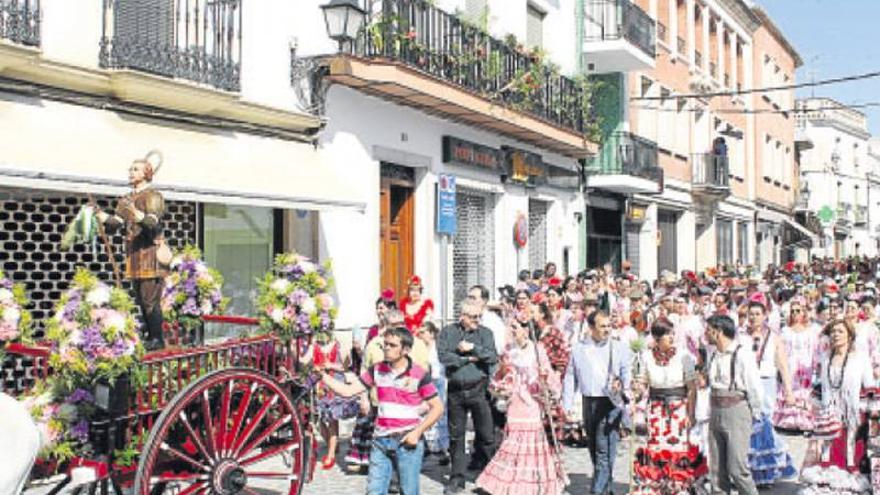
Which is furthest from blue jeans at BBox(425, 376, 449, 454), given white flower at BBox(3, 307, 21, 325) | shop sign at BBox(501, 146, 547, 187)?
shop sign at BBox(501, 146, 547, 187)

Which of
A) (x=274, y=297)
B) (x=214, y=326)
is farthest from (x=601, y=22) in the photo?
(x=274, y=297)

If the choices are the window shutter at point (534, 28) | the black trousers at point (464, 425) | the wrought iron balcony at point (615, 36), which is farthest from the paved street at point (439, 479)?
the wrought iron balcony at point (615, 36)

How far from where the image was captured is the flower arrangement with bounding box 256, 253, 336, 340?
7.52 meters

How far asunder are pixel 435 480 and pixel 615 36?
1598 centimetres

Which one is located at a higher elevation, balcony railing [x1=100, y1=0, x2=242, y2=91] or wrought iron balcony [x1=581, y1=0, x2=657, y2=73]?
wrought iron balcony [x1=581, y1=0, x2=657, y2=73]

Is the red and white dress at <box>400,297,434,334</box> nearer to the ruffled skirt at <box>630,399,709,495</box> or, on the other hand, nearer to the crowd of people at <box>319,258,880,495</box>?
the crowd of people at <box>319,258,880,495</box>

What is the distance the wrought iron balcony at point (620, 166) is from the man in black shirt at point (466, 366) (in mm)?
15204

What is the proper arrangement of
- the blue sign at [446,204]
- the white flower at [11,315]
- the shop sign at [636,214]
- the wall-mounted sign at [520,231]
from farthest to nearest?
the shop sign at [636,214] → the wall-mounted sign at [520,231] → the blue sign at [446,204] → the white flower at [11,315]

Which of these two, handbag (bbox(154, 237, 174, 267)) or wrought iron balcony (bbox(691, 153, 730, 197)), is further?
wrought iron balcony (bbox(691, 153, 730, 197))

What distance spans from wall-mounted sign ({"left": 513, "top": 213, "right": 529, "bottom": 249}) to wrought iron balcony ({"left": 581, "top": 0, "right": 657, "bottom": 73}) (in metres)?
5.34

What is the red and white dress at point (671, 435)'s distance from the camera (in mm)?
Answer: 8070

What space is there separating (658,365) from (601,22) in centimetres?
1710

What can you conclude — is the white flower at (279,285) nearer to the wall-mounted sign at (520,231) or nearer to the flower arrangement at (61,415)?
the flower arrangement at (61,415)

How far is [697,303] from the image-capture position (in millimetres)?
14336
